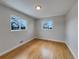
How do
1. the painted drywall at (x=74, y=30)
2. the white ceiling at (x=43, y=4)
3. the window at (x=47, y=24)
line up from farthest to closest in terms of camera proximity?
the window at (x=47, y=24)
the white ceiling at (x=43, y=4)
the painted drywall at (x=74, y=30)

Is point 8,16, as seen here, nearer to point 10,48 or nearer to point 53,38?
point 10,48

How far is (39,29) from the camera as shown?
21.1ft

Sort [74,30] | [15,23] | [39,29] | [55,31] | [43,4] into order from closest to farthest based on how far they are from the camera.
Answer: [74,30] < [43,4] < [15,23] < [55,31] < [39,29]

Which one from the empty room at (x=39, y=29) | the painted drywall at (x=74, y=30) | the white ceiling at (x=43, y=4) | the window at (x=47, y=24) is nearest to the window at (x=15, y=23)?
the empty room at (x=39, y=29)

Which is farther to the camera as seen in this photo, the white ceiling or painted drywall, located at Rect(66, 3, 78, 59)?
the white ceiling

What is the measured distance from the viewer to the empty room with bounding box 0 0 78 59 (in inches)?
103

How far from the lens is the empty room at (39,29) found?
8.55 ft

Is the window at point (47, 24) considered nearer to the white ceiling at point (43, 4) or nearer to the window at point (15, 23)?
the window at point (15, 23)

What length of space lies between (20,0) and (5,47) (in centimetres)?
221

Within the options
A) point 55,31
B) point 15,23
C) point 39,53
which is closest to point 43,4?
point 15,23

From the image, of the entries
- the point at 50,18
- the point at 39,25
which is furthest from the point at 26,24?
the point at 50,18

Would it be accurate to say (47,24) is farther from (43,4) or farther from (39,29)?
(43,4)

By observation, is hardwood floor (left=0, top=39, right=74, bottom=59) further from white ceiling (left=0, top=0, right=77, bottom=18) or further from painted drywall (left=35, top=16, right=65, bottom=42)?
white ceiling (left=0, top=0, right=77, bottom=18)

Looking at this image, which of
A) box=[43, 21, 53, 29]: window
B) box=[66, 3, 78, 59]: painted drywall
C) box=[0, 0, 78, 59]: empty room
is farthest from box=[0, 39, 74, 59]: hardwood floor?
box=[43, 21, 53, 29]: window
